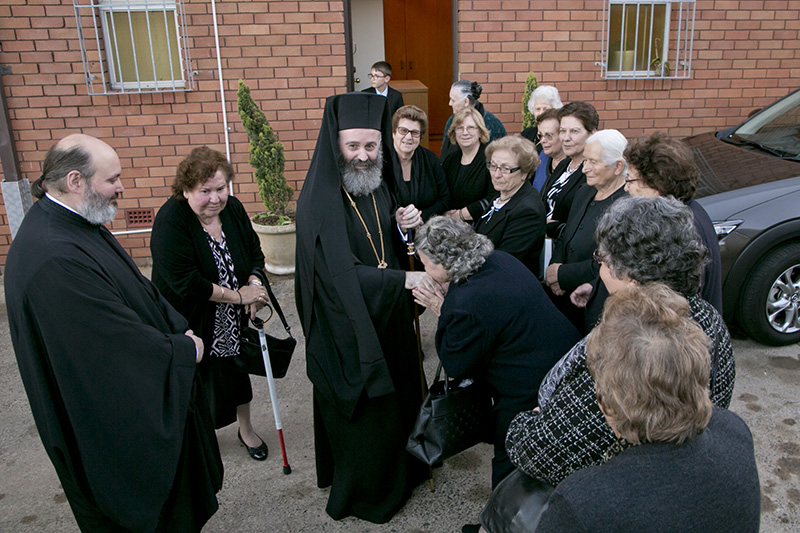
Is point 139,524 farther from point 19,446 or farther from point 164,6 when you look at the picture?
point 164,6

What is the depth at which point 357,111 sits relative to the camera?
292 cm

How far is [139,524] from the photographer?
2252 millimetres

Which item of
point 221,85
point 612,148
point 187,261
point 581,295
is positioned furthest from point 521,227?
point 221,85

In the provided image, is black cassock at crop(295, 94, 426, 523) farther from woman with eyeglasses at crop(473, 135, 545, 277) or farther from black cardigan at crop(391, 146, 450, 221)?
black cardigan at crop(391, 146, 450, 221)

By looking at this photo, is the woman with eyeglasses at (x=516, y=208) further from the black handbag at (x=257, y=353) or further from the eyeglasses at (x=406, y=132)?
the black handbag at (x=257, y=353)

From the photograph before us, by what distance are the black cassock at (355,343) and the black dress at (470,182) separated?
1625 millimetres

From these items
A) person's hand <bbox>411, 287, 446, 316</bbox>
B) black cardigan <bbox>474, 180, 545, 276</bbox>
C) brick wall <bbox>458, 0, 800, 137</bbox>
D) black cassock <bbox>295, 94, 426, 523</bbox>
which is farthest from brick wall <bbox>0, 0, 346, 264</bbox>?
person's hand <bbox>411, 287, 446, 316</bbox>

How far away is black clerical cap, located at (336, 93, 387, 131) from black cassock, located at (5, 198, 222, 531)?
1.21 m

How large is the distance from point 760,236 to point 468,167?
2.18 m

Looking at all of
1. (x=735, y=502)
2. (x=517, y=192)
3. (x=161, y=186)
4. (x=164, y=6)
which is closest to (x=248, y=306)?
(x=517, y=192)

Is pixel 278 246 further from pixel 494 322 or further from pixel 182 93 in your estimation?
pixel 494 322

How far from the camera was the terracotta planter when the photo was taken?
6277 mm

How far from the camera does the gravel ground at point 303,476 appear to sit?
120 inches

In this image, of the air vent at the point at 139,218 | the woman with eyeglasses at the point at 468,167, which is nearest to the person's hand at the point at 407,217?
the woman with eyeglasses at the point at 468,167
